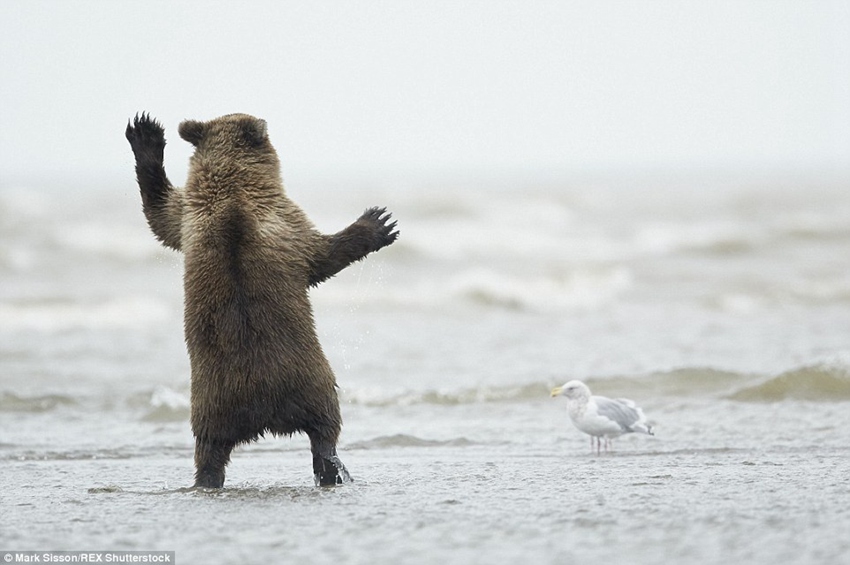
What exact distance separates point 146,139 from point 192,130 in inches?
10.7

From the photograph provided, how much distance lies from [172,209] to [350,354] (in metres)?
9.28

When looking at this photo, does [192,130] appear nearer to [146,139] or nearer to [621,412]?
[146,139]

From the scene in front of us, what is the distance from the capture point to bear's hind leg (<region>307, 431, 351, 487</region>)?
21.5ft

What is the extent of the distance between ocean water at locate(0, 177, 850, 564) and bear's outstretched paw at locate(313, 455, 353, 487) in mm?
78

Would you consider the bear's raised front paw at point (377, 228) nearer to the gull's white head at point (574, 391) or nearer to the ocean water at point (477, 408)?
the ocean water at point (477, 408)

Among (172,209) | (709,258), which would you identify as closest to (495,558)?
(172,209)

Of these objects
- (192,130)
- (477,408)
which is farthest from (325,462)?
(477,408)

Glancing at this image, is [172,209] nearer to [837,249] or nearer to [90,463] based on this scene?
[90,463]

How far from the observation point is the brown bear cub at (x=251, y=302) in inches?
253

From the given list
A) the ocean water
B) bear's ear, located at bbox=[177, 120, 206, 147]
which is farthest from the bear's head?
the ocean water

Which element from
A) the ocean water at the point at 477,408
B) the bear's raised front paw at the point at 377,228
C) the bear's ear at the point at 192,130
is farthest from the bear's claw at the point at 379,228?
the ocean water at the point at 477,408

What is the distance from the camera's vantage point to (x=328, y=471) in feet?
21.7

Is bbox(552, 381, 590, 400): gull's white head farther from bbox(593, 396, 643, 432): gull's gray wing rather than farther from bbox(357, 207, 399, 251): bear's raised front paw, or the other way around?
bbox(357, 207, 399, 251): bear's raised front paw

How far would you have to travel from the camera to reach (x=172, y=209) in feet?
22.4
